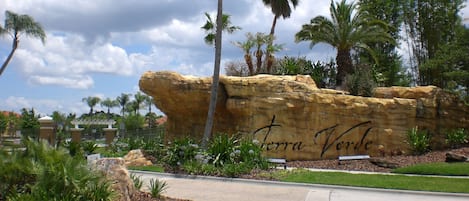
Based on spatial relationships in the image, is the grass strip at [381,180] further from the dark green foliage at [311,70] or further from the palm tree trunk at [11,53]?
the palm tree trunk at [11,53]

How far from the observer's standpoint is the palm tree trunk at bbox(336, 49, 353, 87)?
27203 millimetres

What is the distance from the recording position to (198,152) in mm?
17500

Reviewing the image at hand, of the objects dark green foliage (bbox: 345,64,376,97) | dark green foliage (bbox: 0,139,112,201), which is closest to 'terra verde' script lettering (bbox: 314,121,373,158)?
dark green foliage (bbox: 345,64,376,97)

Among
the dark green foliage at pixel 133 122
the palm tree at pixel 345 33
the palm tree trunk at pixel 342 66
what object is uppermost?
the palm tree at pixel 345 33

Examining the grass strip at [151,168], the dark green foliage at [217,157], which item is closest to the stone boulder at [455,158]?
the dark green foliage at [217,157]

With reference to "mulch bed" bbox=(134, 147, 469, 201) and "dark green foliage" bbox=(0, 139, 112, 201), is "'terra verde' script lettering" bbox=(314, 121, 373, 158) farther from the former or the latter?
"dark green foliage" bbox=(0, 139, 112, 201)

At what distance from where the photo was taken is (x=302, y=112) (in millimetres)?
20688

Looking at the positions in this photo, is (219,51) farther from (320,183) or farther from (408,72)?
(408,72)

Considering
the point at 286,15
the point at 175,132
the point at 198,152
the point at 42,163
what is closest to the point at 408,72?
the point at 286,15

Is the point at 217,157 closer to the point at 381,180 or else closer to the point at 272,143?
the point at 272,143

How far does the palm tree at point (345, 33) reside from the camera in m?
26.8

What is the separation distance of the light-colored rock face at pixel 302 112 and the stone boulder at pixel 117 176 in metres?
11.6

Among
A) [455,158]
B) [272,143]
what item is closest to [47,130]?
[272,143]

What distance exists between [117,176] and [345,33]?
67.8 feet
